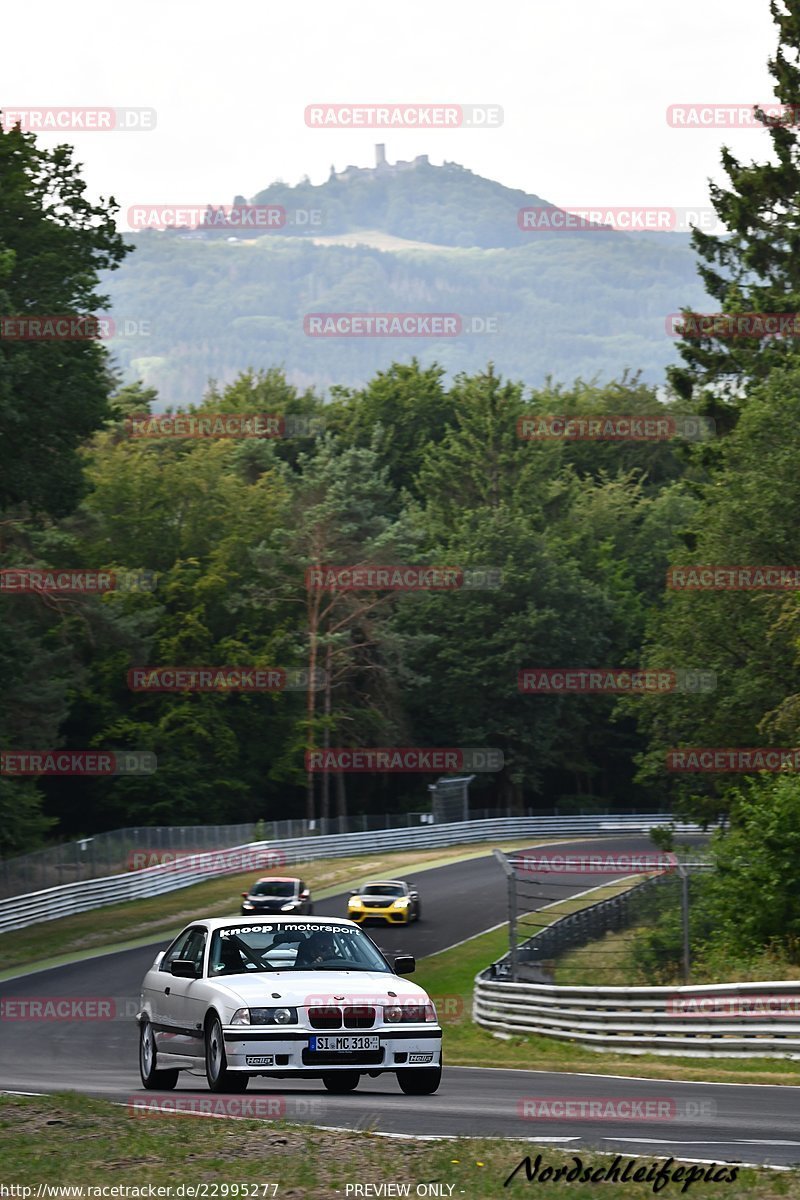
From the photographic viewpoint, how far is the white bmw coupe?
13070 mm

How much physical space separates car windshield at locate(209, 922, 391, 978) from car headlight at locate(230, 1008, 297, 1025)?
97 centimetres

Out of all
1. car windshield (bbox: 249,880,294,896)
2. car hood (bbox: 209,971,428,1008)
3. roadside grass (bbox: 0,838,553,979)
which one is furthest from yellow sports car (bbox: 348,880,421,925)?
car hood (bbox: 209,971,428,1008)

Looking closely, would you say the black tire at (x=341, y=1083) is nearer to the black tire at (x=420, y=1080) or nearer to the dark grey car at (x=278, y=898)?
the black tire at (x=420, y=1080)

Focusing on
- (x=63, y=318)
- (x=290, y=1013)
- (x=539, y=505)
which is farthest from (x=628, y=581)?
(x=290, y=1013)

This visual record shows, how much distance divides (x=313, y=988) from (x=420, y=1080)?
131 centimetres

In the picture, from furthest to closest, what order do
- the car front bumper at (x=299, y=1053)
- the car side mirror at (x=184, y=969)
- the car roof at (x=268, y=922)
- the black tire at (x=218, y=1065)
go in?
the car roof at (x=268, y=922), the car side mirror at (x=184, y=969), the black tire at (x=218, y=1065), the car front bumper at (x=299, y=1053)

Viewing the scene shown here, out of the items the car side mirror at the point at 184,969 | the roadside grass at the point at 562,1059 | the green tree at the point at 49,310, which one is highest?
the green tree at the point at 49,310

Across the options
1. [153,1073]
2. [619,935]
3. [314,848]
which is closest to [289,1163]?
[153,1073]

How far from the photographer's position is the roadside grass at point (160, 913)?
4353 cm

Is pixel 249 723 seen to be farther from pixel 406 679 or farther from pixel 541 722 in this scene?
pixel 541 722

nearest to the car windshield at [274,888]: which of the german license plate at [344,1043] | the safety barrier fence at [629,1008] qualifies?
the safety barrier fence at [629,1008]

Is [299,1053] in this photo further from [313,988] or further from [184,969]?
[184,969]

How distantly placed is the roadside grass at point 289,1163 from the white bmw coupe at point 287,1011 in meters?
1.50

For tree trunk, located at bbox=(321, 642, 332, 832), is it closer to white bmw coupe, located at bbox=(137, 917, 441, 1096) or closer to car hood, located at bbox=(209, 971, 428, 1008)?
white bmw coupe, located at bbox=(137, 917, 441, 1096)
